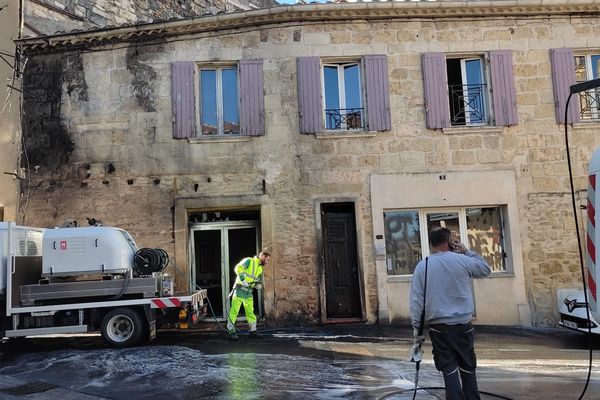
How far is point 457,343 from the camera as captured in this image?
14.6ft

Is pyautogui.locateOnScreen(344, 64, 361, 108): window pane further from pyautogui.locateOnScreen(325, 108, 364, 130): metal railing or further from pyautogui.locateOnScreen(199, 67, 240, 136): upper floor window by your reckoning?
pyautogui.locateOnScreen(199, 67, 240, 136): upper floor window

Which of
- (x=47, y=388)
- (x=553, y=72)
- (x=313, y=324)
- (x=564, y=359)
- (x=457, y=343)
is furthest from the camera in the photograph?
(x=553, y=72)

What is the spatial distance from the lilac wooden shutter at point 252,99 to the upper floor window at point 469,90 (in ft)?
11.6

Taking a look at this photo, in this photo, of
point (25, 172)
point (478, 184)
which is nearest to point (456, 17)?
point (478, 184)

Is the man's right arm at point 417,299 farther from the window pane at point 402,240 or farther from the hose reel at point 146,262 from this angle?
the window pane at point 402,240

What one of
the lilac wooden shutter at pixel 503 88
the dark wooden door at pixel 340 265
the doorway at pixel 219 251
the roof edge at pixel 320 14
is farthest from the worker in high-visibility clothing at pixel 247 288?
the lilac wooden shutter at pixel 503 88

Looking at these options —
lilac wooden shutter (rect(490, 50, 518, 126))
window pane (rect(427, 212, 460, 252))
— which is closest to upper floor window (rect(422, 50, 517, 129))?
lilac wooden shutter (rect(490, 50, 518, 126))

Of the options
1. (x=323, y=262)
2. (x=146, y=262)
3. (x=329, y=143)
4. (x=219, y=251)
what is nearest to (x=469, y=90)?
(x=329, y=143)

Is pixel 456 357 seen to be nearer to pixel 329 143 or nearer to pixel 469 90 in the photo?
pixel 329 143

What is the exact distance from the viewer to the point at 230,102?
11.8 meters

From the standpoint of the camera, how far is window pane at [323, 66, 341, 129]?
11.7 metres

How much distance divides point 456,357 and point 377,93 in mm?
7904

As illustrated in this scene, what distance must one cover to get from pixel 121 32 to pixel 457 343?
33.0 feet

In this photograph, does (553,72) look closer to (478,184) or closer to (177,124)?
(478,184)
